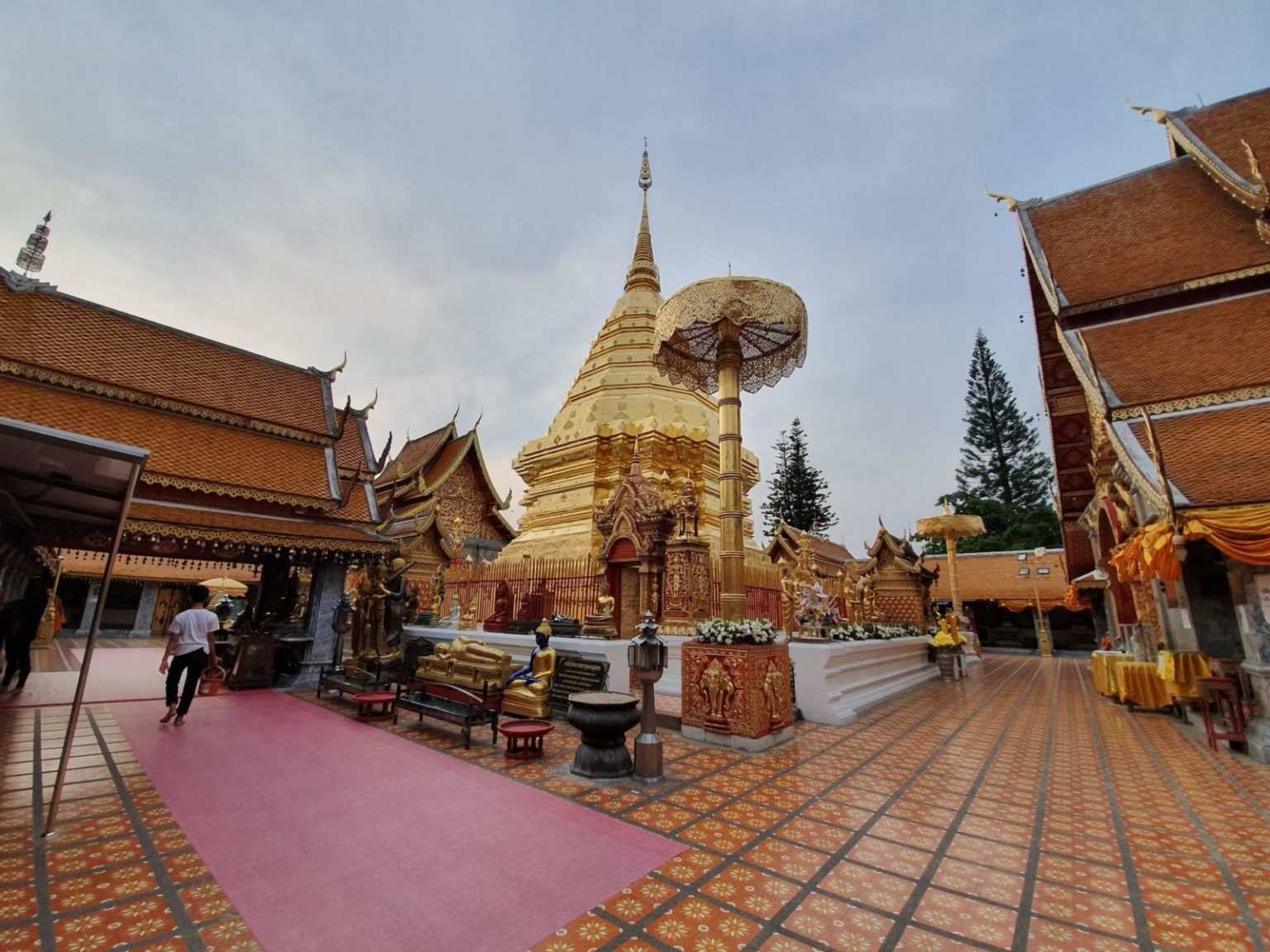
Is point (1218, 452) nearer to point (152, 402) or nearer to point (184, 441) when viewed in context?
point (184, 441)

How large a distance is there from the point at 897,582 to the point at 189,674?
49.7 ft

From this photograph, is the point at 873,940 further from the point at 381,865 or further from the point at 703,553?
the point at 703,553

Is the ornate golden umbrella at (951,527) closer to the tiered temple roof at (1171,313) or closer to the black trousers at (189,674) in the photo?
the tiered temple roof at (1171,313)

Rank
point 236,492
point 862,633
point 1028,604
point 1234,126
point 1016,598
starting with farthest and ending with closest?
point 1016,598 → point 1028,604 → point 862,633 → point 1234,126 → point 236,492

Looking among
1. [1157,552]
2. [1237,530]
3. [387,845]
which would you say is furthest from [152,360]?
[1237,530]

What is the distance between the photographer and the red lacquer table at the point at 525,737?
4.73 metres

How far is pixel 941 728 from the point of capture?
257 inches

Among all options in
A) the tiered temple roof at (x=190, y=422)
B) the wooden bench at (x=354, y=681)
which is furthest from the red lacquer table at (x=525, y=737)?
the tiered temple roof at (x=190, y=422)

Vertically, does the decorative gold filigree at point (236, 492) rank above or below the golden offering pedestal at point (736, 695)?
above

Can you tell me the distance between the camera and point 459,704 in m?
5.69

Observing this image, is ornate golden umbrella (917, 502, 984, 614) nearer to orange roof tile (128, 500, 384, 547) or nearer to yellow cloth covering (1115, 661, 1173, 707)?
yellow cloth covering (1115, 661, 1173, 707)

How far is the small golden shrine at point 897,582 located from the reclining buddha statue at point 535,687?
1071 cm

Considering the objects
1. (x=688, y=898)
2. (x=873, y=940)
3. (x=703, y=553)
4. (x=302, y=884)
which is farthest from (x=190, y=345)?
(x=873, y=940)

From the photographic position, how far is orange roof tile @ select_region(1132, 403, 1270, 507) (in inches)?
204
